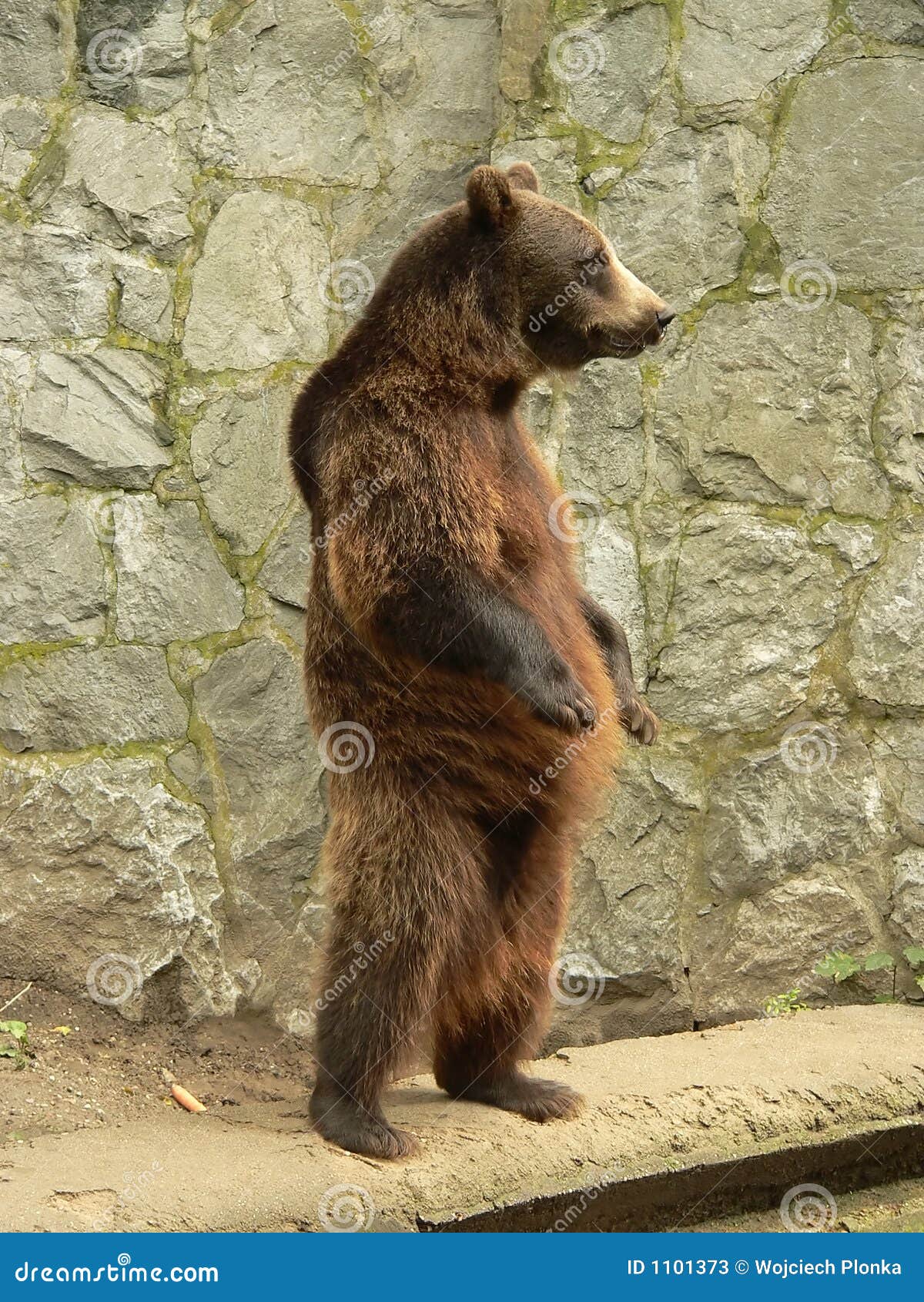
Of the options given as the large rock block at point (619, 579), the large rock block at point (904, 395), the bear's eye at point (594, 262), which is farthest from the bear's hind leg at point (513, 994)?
the large rock block at point (904, 395)

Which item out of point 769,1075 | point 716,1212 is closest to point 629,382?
point 769,1075

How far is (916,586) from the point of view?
519 cm

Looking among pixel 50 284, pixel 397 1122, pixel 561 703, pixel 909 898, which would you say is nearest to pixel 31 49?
pixel 50 284

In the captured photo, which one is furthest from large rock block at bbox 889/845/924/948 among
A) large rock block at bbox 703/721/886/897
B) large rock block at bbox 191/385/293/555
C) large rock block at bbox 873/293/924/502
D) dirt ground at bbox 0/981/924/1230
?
large rock block at bbox 191/385/293/555

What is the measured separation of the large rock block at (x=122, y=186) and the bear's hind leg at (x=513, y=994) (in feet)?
9.84

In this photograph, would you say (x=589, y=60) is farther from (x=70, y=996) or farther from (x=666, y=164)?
(x=70, y=996)

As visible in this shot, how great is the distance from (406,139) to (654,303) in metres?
2.12

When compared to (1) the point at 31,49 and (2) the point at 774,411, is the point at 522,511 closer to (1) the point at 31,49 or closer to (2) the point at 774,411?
(2) the point at 774,411

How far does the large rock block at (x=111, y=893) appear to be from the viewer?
16.3 ft

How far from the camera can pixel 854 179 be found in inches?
206

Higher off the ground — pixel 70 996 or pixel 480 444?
pixel 480 444

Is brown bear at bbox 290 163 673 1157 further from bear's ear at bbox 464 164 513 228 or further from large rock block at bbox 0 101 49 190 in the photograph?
large rock block at bbox 0 101 49 190

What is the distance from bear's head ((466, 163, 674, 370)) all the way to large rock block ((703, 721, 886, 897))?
1.87 m

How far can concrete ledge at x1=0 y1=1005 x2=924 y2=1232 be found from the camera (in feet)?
10.4
